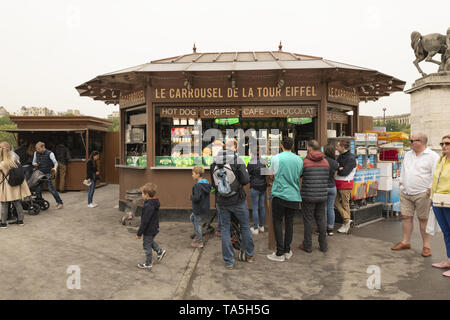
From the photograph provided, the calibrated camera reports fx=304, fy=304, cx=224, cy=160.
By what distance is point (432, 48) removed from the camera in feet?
52.1

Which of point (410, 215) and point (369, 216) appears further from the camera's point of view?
point (369, 216)

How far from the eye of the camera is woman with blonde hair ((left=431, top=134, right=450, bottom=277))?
436 centimetres

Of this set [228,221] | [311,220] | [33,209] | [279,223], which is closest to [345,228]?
[311,220]

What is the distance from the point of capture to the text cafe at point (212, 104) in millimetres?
7246

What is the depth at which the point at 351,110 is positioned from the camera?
926cm

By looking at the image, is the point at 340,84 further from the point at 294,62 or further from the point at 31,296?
the point at 31,296

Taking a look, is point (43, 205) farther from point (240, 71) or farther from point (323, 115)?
point (323, 115)

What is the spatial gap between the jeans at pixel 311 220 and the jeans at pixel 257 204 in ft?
4.08

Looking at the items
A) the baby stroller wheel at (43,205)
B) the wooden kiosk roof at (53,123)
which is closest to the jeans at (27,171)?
the baby stroller wheel at (43,205)

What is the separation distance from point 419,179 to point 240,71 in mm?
4182

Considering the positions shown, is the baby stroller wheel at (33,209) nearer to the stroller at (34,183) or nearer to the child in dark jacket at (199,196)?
the stroller at (34,183)
